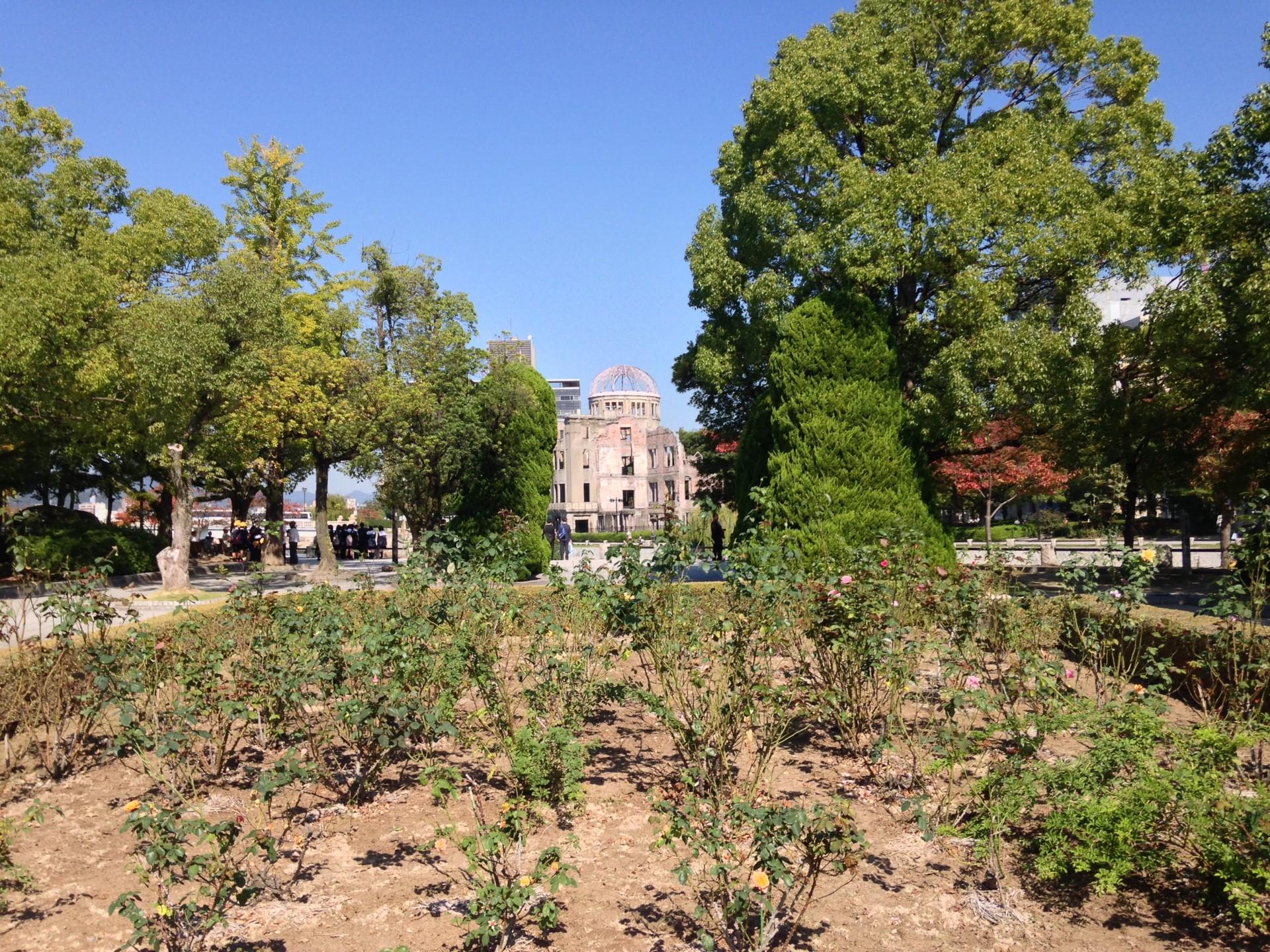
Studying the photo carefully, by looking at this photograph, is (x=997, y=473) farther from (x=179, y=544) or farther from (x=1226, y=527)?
(x=179, y=544)

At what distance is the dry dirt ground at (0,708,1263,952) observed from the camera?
375 centimetres

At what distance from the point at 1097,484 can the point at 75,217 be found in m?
28.5

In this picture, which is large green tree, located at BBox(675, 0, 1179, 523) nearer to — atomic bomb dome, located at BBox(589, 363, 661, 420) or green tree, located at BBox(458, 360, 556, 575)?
green tree, located at BBox(458, 360, 556, 575)

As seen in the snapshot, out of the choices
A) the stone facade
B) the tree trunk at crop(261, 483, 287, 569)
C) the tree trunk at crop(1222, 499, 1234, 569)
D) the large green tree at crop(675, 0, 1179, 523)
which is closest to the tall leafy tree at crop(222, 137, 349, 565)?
the tree trunk at crop(261, 483, 287, 569)

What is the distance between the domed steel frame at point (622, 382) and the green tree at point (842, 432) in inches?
2085

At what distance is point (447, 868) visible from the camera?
14.6ft

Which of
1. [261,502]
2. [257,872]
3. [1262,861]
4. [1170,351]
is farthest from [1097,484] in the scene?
[261,502]

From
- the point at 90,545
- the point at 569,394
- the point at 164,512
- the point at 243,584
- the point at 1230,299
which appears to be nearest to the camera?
the point at 243,584

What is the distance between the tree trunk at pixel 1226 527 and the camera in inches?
717

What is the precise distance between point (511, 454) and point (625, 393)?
154ft

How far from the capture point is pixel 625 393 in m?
66.3

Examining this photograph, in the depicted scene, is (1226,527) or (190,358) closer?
(190,358)

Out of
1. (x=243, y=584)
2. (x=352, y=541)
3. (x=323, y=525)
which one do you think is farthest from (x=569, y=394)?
(x=243, y=584)

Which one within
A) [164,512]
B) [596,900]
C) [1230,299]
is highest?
[1230,299]
